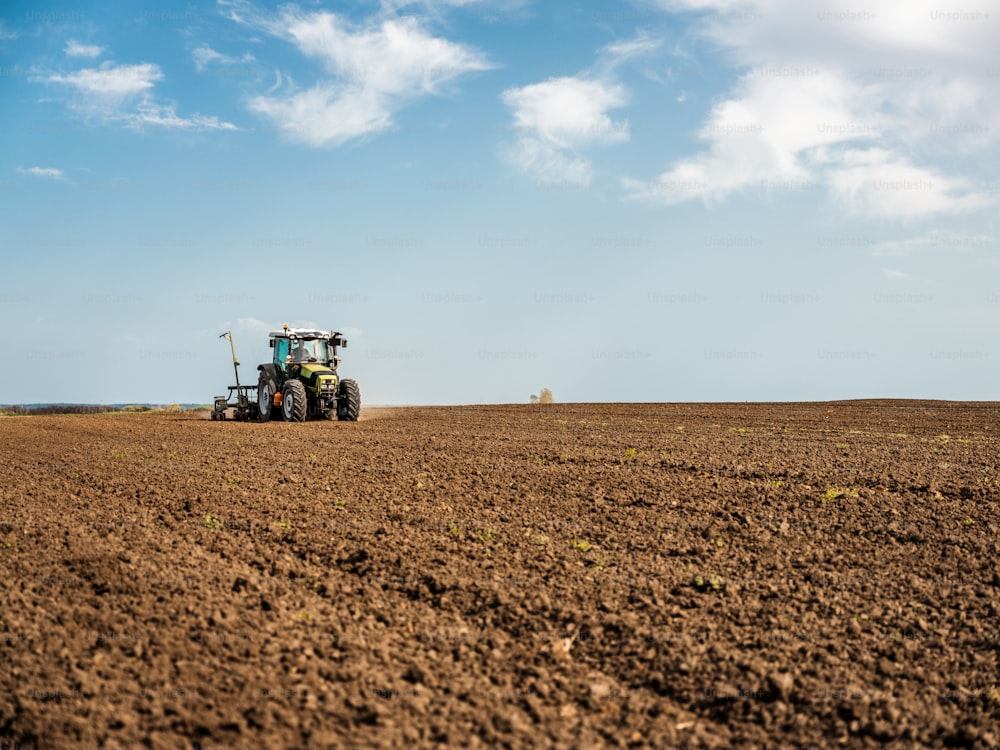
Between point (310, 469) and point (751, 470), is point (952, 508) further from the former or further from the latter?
point (310, 469)

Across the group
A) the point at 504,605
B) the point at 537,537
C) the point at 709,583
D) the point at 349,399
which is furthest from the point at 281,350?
the point at 709,583

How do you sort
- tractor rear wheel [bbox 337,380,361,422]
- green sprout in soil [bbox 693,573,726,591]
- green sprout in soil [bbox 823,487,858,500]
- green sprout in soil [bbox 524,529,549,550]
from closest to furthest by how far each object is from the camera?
green sprout in soil [bbox 693,573,726,591] → green sprout in soil [bbox 524,529,549,550] → green sprout in soil [bbox 823,487,858,500] → tractor rear wheel [bbox 337,380,361,422]

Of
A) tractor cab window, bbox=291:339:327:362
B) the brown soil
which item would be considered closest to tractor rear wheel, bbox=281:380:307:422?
tractor cab window, bbox=291:339:327:362

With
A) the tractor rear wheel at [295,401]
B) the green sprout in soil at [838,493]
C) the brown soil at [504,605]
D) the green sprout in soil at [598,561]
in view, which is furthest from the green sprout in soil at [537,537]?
the tractor rear wheel at [295,401]

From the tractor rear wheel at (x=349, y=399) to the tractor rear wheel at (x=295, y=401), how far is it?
1.06m

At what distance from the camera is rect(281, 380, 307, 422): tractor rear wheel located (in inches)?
817

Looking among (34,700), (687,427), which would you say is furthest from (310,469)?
(687,427)

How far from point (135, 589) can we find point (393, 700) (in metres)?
2.72

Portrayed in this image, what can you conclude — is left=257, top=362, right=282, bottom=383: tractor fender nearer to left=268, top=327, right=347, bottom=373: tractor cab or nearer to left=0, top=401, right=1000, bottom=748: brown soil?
left=268, top=327, right=347, bottom=373: tractor cab

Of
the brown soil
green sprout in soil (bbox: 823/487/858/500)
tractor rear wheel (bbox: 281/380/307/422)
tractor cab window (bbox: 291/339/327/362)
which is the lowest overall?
the brown soil

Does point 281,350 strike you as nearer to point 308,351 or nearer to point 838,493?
point 308,351

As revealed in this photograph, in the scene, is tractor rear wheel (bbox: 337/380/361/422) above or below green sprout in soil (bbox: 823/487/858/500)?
above

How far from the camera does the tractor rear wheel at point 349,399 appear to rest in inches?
843

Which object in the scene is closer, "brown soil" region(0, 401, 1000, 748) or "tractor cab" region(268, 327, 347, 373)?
"brown soil" region(0, 401, 1000, 748)
